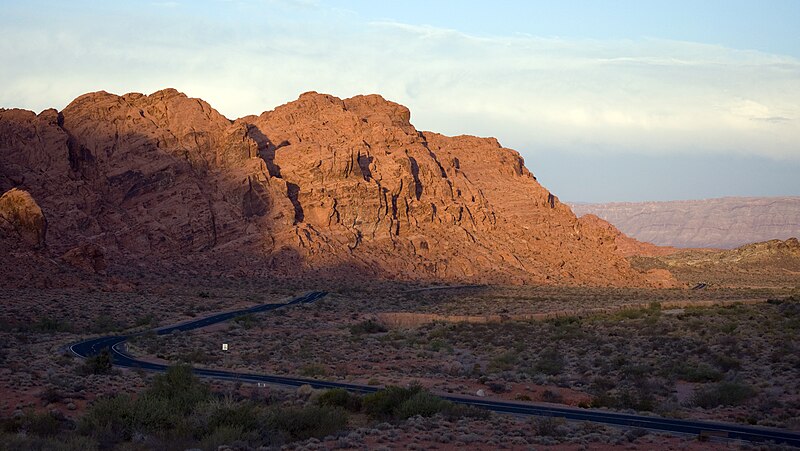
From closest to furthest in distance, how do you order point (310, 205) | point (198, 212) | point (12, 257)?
point (12, 257), point (198, 212), point (310, 205)

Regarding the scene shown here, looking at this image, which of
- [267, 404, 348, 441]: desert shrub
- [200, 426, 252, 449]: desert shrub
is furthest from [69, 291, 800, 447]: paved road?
[200, 426, 252, 449]: desert shrub

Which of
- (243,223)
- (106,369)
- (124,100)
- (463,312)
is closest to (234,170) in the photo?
(243,223)

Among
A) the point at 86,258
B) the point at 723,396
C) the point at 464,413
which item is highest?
the point at 86,258

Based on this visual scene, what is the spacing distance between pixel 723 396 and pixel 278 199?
237 feet

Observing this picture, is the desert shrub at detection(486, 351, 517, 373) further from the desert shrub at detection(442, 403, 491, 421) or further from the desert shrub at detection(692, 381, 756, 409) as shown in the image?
the desert shrub at detection(442, 403, 491, 421)

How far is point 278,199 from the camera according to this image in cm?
9606

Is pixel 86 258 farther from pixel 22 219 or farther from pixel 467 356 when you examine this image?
pixel 467 356

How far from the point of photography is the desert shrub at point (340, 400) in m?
24.7

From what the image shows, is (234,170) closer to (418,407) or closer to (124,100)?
(124,100)

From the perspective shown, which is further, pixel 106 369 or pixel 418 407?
pixel 106 369

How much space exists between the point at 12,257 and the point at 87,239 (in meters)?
19.2

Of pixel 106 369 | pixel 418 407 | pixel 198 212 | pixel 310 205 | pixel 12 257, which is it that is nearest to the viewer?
pixel 418 407

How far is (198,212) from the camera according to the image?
9175cm

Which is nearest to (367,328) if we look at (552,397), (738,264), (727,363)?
(727,363)
